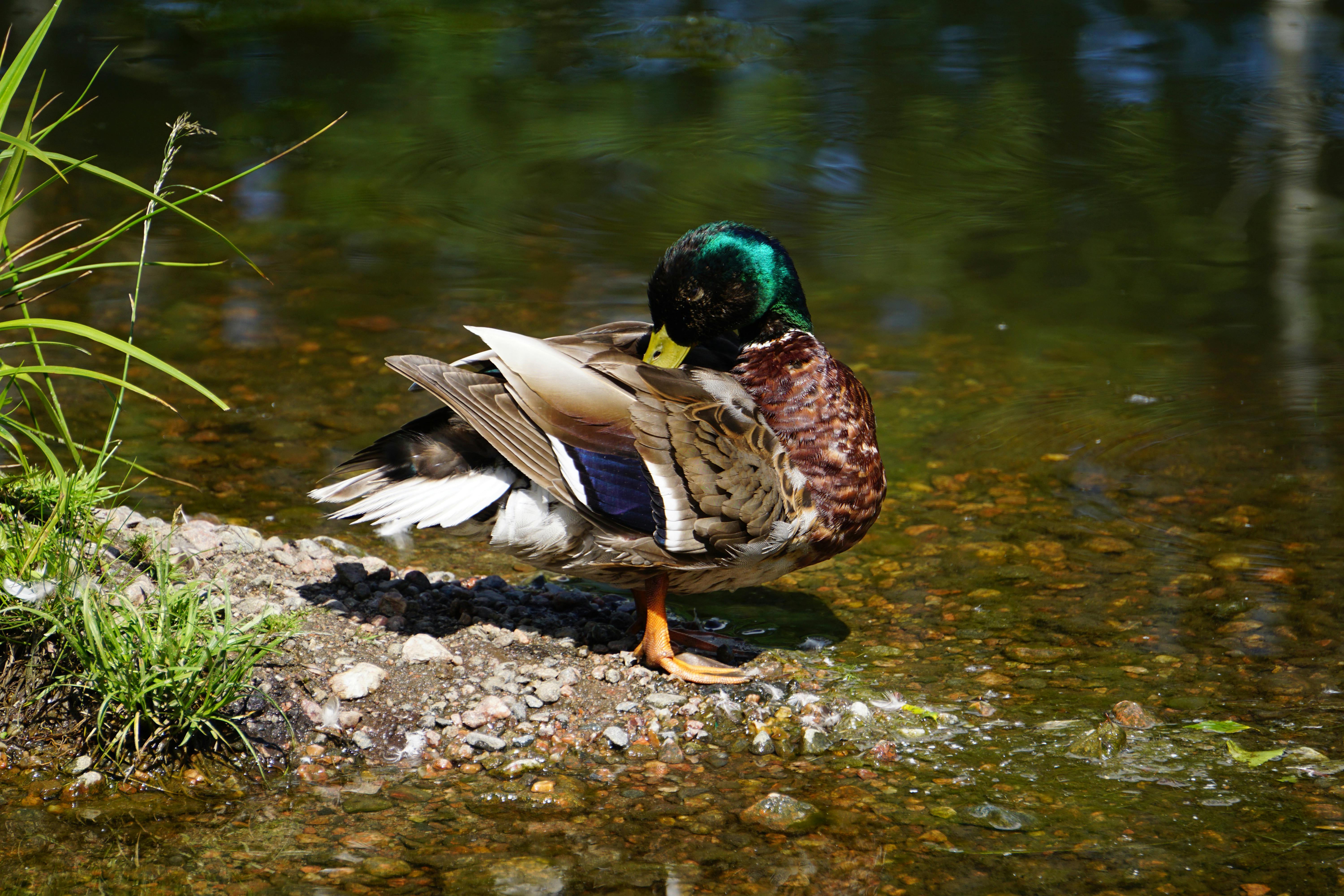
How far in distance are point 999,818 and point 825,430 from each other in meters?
1.09

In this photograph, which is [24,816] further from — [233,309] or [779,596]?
[233,309]

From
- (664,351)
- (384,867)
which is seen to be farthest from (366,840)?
(664,351)

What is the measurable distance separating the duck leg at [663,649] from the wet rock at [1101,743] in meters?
0.87

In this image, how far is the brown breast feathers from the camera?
138 inches

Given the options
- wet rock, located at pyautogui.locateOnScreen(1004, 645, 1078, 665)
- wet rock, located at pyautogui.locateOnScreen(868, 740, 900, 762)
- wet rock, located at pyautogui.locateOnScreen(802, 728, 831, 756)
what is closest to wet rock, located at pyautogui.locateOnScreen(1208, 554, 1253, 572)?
wet rock, located at pyautogui.locateOnScreen(1004, 645, 1078, 665)

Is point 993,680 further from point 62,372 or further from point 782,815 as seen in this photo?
point 62,372

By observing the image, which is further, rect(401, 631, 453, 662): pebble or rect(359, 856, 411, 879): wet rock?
rect(401, 631, 453, 662): pebble

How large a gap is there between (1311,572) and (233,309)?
5003mm

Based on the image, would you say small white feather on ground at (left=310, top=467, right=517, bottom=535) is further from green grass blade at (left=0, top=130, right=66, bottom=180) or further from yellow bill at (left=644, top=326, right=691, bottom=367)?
green grass blade at (left=0, top=130, right=66, bottom=180)

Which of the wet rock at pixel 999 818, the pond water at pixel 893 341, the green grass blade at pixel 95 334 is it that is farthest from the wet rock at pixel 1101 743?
the green grass blade at pixel 95 334

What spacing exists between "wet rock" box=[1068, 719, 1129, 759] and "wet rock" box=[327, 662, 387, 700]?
1748mm

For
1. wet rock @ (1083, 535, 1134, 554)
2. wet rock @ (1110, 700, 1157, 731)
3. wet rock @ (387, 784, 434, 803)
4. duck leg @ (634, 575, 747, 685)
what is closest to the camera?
wet rock @ (387, 784, 434, 803)

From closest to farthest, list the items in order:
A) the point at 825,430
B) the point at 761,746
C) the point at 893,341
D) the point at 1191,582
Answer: the point at 761,746
the point at 825,430
the point at 1191,582
the point at 893,341

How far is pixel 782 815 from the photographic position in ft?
9.87
